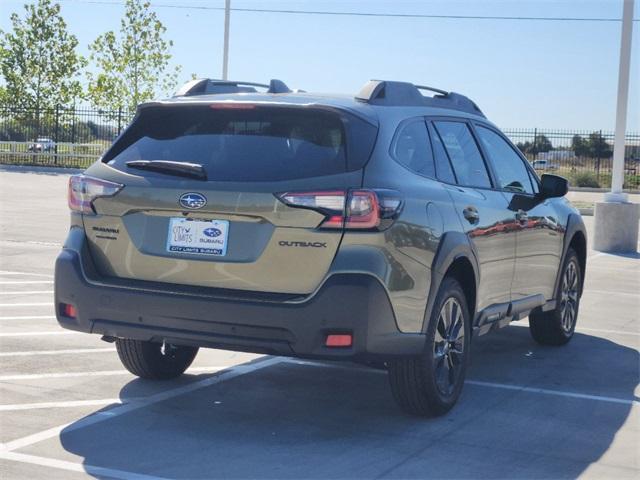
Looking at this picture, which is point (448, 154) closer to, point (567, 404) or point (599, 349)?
point (567, 404)

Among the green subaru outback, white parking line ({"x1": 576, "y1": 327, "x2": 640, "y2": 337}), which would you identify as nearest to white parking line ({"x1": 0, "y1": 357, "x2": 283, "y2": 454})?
the green subaru outback

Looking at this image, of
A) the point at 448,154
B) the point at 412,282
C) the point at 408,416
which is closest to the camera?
the point at 412,282

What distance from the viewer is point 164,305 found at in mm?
5492

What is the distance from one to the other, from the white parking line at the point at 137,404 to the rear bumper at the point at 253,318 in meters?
0.50

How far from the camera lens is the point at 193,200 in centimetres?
552

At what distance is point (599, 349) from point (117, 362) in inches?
153

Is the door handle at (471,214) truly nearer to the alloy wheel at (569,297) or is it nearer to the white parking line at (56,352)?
the alloy wheel at (569,297)

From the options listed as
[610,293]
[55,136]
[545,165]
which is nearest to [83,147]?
[55,136]

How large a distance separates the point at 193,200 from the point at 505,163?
9.54 ft

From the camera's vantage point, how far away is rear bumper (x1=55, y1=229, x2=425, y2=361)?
5.26 m

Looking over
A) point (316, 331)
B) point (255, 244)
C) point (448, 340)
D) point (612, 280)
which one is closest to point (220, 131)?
point (255, 244)

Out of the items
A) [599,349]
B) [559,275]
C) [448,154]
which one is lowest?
[599,349]

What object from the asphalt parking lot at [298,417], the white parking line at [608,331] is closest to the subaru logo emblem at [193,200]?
the asphalt parking lot at [298,417]

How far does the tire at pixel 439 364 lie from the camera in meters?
5.85
